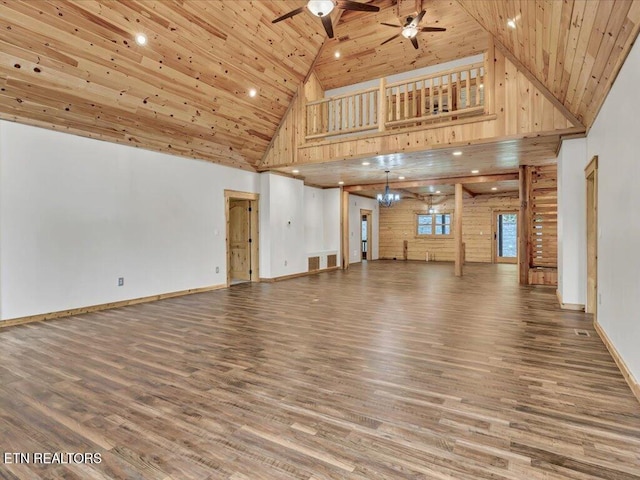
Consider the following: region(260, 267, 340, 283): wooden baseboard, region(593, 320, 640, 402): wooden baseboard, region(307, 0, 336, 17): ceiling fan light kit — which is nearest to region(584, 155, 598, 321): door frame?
region(593, 320, 640, 402): wooden baseboard

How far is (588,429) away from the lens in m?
2.07

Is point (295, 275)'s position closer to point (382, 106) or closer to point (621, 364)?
point (382, 106)

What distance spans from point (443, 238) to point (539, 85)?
9.17 metres

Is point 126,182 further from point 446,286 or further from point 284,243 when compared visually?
point 446,286

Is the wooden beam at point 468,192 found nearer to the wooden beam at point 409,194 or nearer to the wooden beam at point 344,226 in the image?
the wooden beam at point 409,194

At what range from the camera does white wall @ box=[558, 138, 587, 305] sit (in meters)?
5.23

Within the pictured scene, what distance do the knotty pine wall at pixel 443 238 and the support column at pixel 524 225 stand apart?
5.24 m

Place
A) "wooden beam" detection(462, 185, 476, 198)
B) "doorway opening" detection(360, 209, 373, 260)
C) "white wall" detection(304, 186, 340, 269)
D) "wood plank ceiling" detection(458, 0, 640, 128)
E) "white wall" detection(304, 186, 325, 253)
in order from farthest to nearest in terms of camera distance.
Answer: "doorway opening" detection(360, 209, 373, 260) < "wooden beam" detection(462, 185, 476, 198) < "white wall" detection(304, 186, 340, 269) < "white wall" detection(304, 186, 325, 253) < "wood plank ceiling" detection(458, 0, 640, 128)

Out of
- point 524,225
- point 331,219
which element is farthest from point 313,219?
point 524,225

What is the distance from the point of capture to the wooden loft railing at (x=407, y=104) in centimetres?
575

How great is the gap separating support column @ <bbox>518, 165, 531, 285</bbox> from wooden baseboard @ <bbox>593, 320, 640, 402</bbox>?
12.7ft

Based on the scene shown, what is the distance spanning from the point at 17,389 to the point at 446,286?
6964 mm

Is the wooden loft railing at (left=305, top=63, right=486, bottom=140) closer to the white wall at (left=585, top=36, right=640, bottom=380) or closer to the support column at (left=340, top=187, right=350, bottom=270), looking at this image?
the white wall at (left=585, top=36, right=640, bottom=380)

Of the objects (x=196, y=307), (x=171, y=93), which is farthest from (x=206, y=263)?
(x=171, y=93)
